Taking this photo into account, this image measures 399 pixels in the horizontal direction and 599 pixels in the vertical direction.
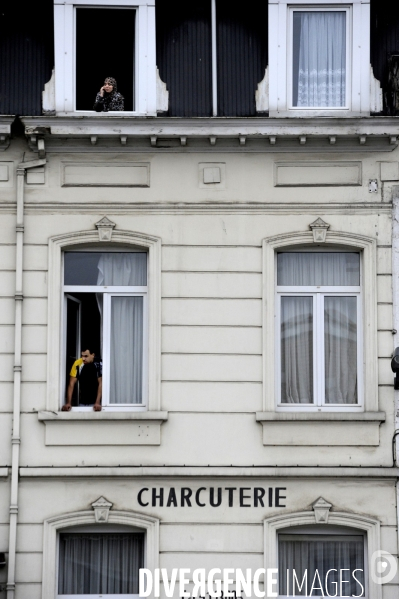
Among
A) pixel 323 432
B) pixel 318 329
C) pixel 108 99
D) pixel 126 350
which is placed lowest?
pixel 323 432

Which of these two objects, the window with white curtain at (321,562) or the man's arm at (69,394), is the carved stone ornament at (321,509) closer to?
the window with white curtain at (321,562)

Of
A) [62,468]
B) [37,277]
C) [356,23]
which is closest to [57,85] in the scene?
[37,277]

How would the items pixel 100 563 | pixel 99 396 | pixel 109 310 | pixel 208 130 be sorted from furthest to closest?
pixel 109 310 → pixel 99 396 → pixel 208 130 → pixel 100 563

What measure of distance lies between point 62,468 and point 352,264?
525 centimetres

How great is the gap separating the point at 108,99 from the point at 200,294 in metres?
3.25

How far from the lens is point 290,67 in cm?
1597

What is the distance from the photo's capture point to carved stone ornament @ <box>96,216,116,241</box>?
15531 mm

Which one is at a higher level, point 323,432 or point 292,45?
point 292,45

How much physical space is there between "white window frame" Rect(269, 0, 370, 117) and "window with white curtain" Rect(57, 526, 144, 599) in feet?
22.0

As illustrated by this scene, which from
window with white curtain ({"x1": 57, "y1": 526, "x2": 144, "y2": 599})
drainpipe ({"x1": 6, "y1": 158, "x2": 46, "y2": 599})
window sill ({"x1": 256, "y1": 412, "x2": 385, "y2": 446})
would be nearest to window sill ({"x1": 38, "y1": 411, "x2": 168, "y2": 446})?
drainpipe ({"x1": 6, "y1": 158, "x2": 46, "y2": 599})

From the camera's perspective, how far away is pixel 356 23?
1587 cm

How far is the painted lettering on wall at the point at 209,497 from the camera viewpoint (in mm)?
15047

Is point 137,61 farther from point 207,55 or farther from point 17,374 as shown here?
point 17,374

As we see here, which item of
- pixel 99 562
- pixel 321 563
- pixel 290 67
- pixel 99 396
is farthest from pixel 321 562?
pixel 290 67
